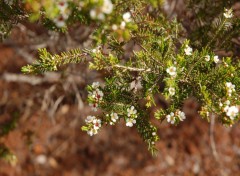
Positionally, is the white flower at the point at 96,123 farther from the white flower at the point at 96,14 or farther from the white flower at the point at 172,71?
the white flower at the point at 96,14

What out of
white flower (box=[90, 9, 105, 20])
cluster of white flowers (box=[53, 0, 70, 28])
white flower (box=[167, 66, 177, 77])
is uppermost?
cluster of white flowers (box=[53, 0, 70, 28])

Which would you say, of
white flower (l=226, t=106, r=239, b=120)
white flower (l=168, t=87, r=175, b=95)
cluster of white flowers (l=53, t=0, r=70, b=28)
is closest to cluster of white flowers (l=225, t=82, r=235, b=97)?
white flower (l=226, t=106, r=239, b=120)

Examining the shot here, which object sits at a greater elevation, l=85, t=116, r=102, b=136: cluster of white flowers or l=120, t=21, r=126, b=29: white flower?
l=120, t=21, r=126, b=29: white flower

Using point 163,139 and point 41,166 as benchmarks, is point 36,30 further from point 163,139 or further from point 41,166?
point 163,139

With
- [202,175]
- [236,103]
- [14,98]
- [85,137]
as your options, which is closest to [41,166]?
[85,137]

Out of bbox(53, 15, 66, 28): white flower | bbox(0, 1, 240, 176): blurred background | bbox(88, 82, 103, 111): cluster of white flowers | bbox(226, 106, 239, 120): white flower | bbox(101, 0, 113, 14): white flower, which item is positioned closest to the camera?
bbox(101, 0, 113, 14): white flower

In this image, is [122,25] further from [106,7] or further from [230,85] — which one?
[230,85]

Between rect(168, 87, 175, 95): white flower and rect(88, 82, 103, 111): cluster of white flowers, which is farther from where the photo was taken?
rect(88, 82, 103, 111): cluster of white flowers

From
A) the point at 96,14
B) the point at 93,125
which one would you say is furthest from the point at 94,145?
the point at 96,14

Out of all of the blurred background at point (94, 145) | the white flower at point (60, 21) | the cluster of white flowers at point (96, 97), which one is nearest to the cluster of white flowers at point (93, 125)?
the cluster of white flowers at point (96, 97)

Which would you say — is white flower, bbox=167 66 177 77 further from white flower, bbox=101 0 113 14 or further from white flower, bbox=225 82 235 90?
white flower, bbox=101 0 113 14
